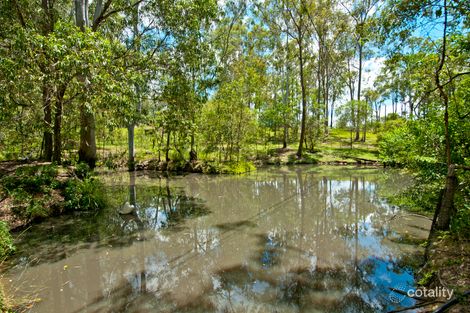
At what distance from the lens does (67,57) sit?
16.5 feet

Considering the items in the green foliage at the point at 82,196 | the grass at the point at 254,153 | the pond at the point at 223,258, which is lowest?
the pond at the point at 223,258

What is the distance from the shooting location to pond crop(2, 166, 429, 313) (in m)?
3.94

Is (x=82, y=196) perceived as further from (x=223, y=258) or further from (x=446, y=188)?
(x=446, y=188)

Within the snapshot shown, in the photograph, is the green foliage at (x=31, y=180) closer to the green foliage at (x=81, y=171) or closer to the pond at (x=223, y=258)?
the green foliage at (x=81, y=171)

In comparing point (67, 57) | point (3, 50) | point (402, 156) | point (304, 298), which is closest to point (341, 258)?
point (304, 298)

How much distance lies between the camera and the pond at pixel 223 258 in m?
3.94

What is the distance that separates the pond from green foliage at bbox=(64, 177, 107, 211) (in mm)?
436

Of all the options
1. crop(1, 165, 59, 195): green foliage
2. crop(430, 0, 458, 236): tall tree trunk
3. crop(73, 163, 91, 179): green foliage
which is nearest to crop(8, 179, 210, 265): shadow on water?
crop(1, 165, 59, 195): green foliage

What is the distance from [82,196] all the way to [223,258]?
5.70 m

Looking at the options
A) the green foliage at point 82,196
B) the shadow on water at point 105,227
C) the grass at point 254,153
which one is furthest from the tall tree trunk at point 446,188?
the grass at point 254,153

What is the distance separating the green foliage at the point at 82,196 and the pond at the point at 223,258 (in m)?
0.44

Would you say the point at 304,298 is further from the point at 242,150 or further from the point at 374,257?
the point at 242,150

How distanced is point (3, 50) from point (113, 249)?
14.9 ft

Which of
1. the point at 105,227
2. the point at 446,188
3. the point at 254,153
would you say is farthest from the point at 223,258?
the point at 254,153
